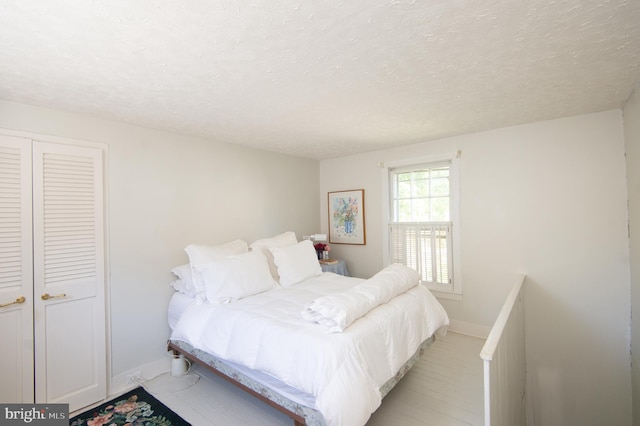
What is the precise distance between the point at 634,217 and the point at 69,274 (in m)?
4.69

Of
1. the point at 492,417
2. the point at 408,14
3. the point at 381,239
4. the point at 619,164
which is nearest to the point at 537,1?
the point at 408,14

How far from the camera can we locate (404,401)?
2.29 metres

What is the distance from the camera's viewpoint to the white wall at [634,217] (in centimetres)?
223

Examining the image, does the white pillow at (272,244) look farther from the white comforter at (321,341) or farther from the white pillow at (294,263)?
the white comforter at (321,341)

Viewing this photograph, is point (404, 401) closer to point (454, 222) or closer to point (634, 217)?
point (454, 222)

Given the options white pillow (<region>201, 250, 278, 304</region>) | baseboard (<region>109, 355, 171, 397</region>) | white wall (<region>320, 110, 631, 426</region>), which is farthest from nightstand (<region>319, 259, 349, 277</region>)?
baseboard (<region>109, 355, 171, 397</region>)

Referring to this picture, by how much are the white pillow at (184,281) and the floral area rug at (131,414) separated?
0.88 m

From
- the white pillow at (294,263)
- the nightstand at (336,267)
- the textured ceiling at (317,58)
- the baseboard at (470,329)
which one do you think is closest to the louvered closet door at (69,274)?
the textured ceiling at (317,58)

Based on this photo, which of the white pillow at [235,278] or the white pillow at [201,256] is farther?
the white pillow at [201,256]

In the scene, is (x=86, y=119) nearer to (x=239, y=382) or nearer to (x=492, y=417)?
(x=239, y=382)

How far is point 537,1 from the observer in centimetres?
119

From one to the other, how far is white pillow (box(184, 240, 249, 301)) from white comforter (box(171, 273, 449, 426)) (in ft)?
0.59

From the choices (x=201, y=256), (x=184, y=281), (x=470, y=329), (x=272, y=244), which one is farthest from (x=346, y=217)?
(x=184, y=281)

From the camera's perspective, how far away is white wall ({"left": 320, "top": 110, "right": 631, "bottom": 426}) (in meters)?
2.57
